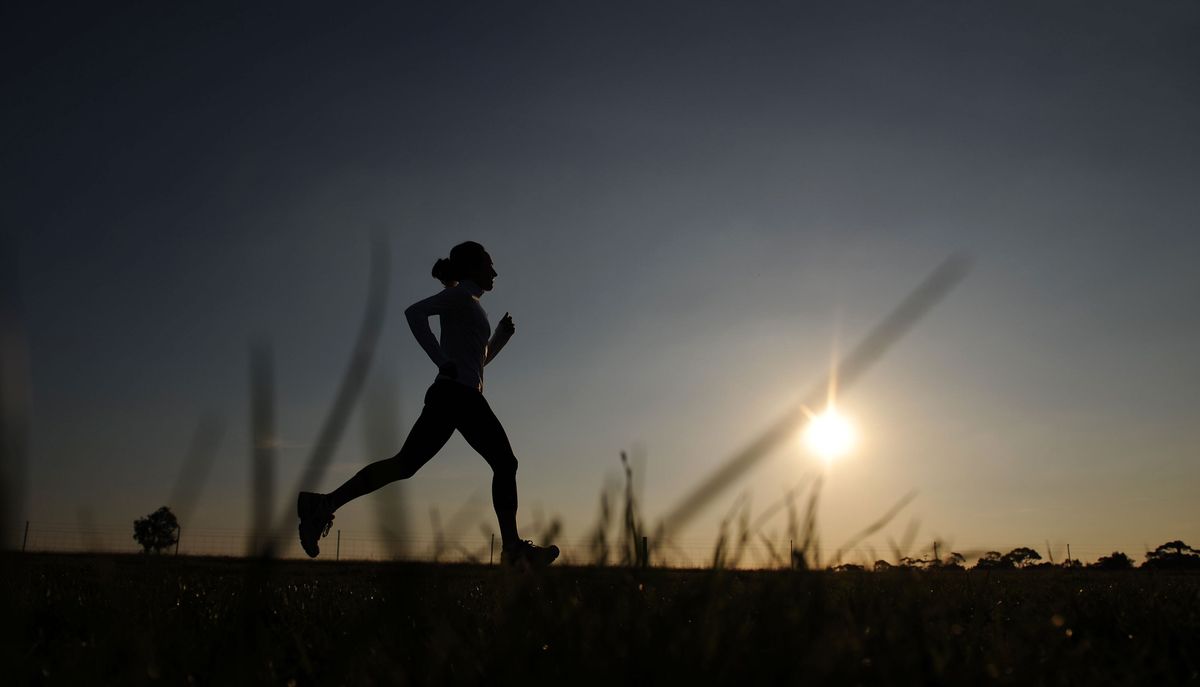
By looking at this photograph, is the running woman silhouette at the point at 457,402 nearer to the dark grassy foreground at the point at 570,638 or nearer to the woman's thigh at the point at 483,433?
the woman's thigh at the point at 483,433

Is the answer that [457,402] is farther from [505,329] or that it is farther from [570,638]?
[570,638]

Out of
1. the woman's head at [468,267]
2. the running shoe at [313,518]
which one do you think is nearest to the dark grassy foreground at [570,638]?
the running shoe at [313,518]

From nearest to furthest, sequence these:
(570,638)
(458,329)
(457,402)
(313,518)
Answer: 1. (570,638)
2. (313,518)
3. (457,402)
4. (458,329)

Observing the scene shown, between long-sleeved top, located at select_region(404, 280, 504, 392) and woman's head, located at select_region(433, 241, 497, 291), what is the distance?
14cm

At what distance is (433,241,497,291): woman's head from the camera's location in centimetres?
742

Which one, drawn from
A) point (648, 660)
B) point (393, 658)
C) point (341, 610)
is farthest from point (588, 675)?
point (341, 610)

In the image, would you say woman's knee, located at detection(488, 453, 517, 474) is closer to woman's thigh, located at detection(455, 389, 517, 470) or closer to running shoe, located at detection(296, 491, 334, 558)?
woman's thigh, located at detection(455, 389, 517, 470)

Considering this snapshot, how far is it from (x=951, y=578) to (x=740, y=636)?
4.78 metres

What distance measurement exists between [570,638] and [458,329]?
5042mm

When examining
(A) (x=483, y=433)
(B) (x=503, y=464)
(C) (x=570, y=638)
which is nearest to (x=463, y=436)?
(A) (x=483, y=433)

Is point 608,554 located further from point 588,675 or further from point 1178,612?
point 1178,612

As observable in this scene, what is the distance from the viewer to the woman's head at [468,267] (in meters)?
7.42

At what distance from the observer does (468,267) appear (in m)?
7.42

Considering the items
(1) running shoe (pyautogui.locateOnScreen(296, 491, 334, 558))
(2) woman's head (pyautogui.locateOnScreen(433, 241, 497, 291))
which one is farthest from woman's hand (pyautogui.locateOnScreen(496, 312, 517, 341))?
(1) running shoe (pyautogui.locateOnScreen(296, 491, 334, 558))
